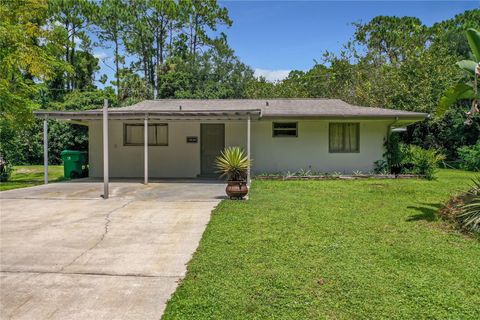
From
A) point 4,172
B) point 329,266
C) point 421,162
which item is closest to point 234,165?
point 329,266

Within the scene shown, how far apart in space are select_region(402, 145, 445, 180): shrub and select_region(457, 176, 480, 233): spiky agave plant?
7.55 m

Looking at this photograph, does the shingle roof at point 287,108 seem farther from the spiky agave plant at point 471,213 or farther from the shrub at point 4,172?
the spiky agave plant at point 471,213

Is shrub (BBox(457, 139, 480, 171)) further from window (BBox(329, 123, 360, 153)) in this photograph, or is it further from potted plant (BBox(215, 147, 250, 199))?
potted plant (BBox(215, 147, 250, 199))

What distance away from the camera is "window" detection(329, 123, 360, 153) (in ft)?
49.1

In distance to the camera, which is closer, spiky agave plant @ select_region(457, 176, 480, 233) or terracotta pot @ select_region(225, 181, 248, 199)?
spiky agave plant @ select_region(457, 176, 480, 233)

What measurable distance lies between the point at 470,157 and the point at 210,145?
13522mm

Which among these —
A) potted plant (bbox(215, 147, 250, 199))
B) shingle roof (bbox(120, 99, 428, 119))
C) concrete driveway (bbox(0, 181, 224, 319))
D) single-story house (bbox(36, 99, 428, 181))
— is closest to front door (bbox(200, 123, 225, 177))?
single-story house (bbox(36, 99, 428, 181))

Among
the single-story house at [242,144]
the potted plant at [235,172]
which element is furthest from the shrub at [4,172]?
the potted plant at [235,172]

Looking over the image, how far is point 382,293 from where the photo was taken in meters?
3.75

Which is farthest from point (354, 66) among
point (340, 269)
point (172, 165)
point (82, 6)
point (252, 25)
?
point (340, 269)

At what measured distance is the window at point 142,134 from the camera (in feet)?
49.6

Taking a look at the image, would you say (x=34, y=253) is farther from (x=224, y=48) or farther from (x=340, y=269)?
(x=224, y=48)

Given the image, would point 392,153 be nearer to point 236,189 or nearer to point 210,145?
point 210,145

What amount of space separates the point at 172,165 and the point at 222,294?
11.7m
